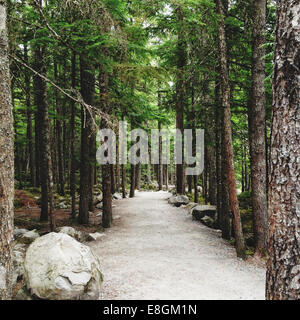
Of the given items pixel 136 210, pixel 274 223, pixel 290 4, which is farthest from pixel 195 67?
pixel 136 210

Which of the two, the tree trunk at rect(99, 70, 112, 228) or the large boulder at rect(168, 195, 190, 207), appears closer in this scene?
the tree trunk at rect(99, 70, 112, 228)

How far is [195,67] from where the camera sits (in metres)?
8.52

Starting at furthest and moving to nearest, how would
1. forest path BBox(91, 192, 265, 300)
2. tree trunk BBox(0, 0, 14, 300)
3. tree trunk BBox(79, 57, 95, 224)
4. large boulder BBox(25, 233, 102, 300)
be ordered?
tree trunk BBox(79, 57, 95, 224) → forest path BBox(91, 192, 265, 300) → large boulder BBox(25, 233, 102, 300) → tree trunk BBox(0, 0, 14, 300)

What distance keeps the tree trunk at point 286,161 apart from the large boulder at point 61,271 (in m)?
3.33

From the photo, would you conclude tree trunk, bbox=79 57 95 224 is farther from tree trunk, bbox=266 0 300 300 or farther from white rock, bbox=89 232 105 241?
tree trunk, bbox=266 0 300 300

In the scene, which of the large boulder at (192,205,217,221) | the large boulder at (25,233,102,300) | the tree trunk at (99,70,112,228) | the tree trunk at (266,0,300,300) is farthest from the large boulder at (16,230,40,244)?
the tree trunk at (266,0,300,300)

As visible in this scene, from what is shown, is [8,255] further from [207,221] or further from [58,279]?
[207,221]

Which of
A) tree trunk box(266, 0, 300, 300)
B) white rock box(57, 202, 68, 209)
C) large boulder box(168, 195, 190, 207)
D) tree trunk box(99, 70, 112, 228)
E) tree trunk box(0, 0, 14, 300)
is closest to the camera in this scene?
tree trunk box(266, 0, 300, 300)

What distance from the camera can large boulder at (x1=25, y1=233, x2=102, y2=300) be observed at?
437 centimetres

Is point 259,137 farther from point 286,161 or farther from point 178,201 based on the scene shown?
point 178,201

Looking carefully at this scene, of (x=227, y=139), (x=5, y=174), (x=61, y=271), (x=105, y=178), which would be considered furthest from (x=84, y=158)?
(x=5, y=174)

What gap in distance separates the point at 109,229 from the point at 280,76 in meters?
10.1

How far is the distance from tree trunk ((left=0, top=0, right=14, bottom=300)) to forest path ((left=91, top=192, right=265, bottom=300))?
2.23 metres
